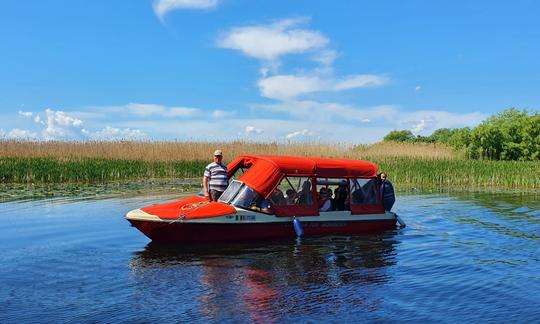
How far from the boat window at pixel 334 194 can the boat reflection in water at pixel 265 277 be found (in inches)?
48.5

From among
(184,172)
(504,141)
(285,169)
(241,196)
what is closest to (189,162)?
(184,172)

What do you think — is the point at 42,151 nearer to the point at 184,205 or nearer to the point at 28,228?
the point at 28,228

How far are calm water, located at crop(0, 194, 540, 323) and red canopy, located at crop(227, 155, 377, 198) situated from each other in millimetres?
1515

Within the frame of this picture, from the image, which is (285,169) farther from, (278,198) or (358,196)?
(358,196)

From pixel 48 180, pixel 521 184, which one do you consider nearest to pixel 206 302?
pixel 48 180

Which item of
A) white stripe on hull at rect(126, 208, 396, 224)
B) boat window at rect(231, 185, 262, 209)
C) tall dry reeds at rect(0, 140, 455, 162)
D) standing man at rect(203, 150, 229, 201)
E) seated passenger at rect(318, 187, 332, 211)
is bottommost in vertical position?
white stripe on hull at rect(126, 208, 396, 224)

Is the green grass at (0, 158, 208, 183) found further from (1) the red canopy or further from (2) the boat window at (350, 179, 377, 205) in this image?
(2) the boat window at (350, 179, 377, 205)

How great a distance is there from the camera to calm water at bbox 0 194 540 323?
305 inches

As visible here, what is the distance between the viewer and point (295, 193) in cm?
1390

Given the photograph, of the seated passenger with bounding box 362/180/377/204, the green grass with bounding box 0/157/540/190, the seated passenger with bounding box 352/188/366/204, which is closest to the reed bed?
the green grass with bounding box 0/157/540/190

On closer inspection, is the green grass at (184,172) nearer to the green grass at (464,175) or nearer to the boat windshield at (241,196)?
the green grass at (464,175)

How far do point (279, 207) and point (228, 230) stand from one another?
1.47 metres

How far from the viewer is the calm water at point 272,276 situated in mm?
7750

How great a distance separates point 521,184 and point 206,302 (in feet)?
81.6
